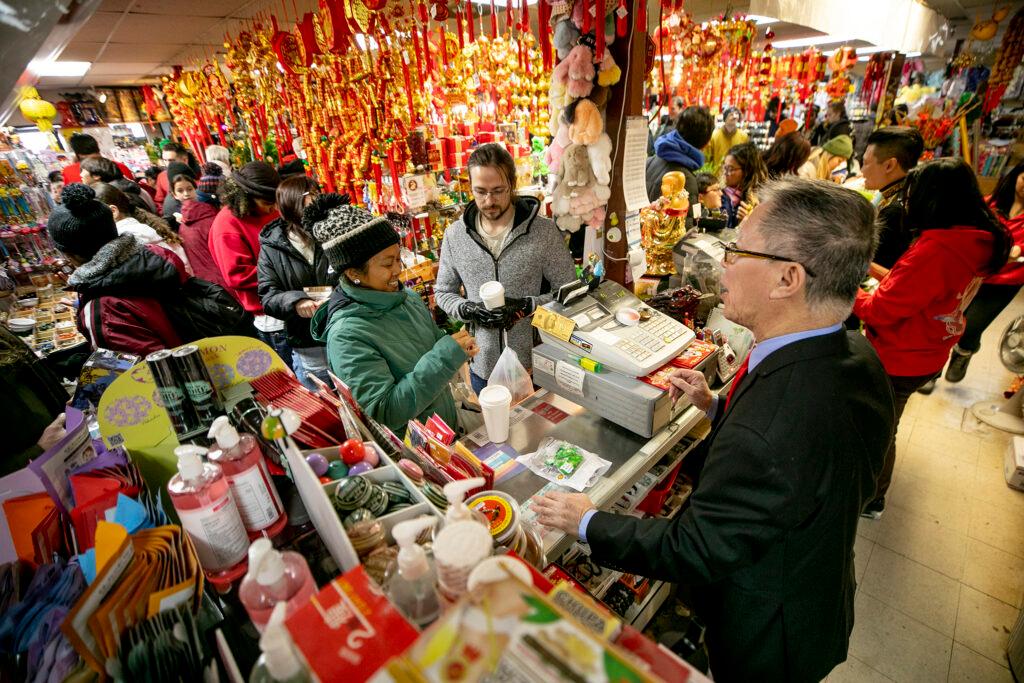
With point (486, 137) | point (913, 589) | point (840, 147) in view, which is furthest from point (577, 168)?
point (840, 147)

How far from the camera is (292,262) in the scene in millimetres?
2691

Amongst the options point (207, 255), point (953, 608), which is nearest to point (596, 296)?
point (953, 608)

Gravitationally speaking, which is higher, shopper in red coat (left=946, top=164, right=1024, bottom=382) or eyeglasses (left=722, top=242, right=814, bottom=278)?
eyeglasses (left=722, top=242, right=814, bottom=278)

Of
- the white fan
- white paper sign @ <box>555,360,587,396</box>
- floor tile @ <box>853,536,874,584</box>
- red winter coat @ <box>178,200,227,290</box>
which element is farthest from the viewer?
red winter coat @ <box>178,200,227,290</box>

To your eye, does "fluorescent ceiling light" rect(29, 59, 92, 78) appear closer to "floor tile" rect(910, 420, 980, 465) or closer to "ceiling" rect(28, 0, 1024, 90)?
"ceiling" rect(28, 0, 1024, 90)

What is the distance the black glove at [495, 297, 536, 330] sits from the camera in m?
2.11

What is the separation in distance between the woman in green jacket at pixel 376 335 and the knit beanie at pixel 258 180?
1736mm

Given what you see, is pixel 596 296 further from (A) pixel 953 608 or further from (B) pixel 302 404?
(A) pixel 953 608

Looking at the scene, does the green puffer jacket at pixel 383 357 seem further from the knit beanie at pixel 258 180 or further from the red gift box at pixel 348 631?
the knit beanie at pixel 258 180

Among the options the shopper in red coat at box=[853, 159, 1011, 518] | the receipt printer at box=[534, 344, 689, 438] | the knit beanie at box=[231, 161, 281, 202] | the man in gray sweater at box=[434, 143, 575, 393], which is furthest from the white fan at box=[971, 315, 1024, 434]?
the knit beanie at box=[231, 161, 281, 202]

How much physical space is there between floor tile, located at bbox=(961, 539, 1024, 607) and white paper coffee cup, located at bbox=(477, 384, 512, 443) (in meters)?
2.72

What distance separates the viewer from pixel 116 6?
450 centimetres

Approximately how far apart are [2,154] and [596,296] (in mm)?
6389

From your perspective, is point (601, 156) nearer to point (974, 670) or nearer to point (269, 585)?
point (269, 585)
